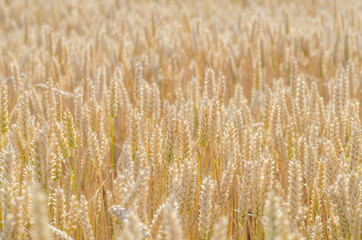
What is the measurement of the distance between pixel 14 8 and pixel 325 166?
6016 millimetres

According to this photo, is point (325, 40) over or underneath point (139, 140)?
over

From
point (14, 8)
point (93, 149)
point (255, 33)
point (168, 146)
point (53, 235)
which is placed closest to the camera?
point (53, 235)

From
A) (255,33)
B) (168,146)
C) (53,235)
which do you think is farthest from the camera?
(255,33)

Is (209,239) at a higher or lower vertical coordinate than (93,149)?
lower

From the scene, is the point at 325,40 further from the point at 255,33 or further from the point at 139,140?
the point at 139,140

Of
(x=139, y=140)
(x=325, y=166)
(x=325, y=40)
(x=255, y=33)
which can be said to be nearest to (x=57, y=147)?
(x=139, y=140)

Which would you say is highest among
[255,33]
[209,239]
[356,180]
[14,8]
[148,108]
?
[14,8]

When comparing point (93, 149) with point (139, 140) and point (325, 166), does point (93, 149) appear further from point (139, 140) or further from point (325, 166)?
point (325, 166)

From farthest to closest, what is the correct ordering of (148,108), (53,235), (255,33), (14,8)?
(14,8) → (255,33) → (148,108) → (53,235)

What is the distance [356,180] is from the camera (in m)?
1.07

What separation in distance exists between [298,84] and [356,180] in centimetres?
108

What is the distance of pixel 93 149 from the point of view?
1.39 metres

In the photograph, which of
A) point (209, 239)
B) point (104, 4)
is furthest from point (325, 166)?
point (104, 4)

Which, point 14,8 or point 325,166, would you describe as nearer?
point 325,166
